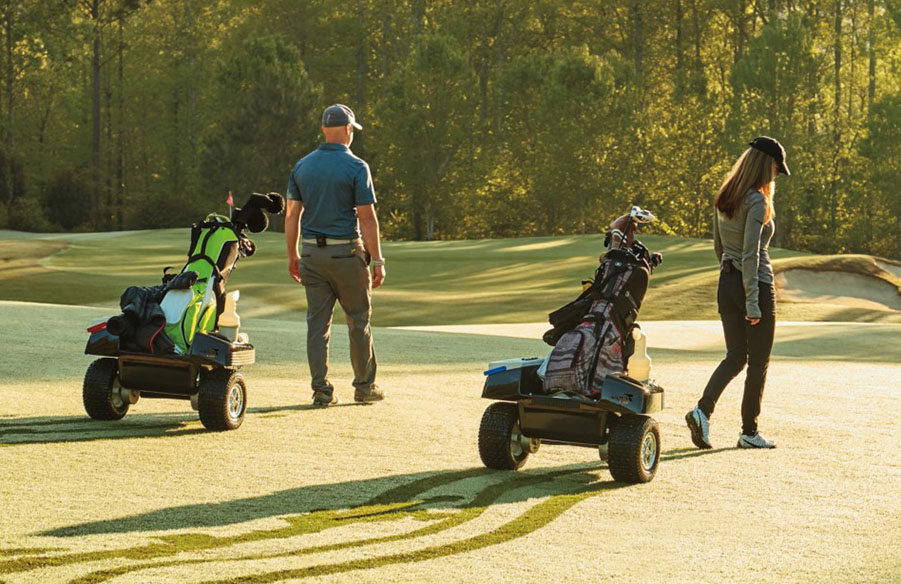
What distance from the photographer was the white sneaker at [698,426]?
32.7 feet

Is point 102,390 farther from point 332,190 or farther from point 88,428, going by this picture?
point 332,190

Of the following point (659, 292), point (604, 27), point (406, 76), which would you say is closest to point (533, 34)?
point (604, 27)

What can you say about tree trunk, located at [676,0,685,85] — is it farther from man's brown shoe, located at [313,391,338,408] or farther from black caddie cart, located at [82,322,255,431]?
black caddie cart, located at [82,322,255,431]

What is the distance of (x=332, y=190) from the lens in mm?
11133

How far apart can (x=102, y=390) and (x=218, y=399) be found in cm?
105

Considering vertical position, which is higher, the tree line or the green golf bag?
the tree line

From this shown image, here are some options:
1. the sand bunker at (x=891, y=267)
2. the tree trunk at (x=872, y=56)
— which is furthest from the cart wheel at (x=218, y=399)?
the tree trunk at (x=872, y=56)

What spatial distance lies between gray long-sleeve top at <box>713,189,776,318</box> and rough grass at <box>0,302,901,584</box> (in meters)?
1.28

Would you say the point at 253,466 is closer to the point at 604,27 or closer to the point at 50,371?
the point at 50,371

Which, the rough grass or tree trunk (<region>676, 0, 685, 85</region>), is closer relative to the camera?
the rough grass

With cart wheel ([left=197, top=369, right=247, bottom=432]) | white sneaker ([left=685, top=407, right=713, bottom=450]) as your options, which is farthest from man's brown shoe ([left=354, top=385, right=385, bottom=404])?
white sneaker ([left=685, top=407, right=713, bottom=450])

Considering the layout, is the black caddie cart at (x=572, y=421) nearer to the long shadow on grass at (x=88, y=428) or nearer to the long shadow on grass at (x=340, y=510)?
the long shadow on grass at (x=340, y=510)

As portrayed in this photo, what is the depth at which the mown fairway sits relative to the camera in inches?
243

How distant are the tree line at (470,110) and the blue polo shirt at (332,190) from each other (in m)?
39.5
